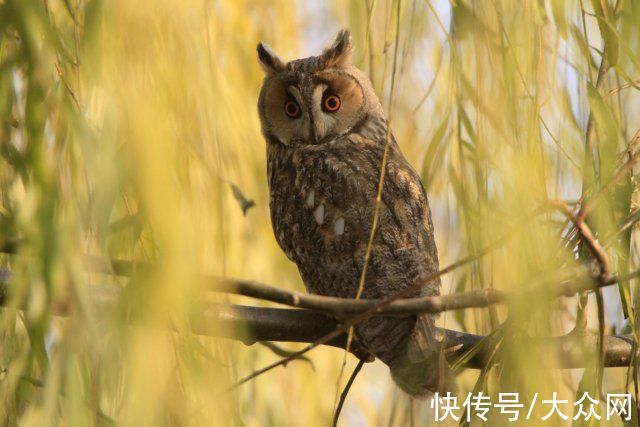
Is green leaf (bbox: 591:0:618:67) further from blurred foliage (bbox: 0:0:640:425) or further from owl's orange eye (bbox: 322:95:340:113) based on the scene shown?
owl's orange eye (bbox: 322:95:340:113)

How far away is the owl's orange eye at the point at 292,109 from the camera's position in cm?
296

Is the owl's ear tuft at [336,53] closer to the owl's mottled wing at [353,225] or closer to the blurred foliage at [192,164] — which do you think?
the owl's mottled wing at [353,225]

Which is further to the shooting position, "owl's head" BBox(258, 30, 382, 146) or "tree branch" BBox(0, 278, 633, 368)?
"owl's head" BBox(258, 30, 382, 146)

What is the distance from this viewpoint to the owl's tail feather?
1546mm

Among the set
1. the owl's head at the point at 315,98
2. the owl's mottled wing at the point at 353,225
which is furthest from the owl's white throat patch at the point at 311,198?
the owl's head at the point at 315,98

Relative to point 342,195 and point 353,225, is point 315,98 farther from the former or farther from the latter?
point 353,225

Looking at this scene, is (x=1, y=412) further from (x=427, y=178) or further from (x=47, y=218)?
(x=427, y=178)

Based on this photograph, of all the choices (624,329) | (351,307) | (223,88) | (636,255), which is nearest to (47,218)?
(223,88)

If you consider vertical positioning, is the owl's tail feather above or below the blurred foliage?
below

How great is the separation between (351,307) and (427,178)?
332 mm

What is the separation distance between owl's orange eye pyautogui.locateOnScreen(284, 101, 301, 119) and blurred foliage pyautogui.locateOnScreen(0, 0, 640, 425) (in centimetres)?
158

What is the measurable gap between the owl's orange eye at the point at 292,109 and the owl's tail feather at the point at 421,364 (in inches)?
40.1

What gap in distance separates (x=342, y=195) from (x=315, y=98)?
46 cm

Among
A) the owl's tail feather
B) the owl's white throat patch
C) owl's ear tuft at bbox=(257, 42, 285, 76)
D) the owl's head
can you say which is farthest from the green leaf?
the owl's head
